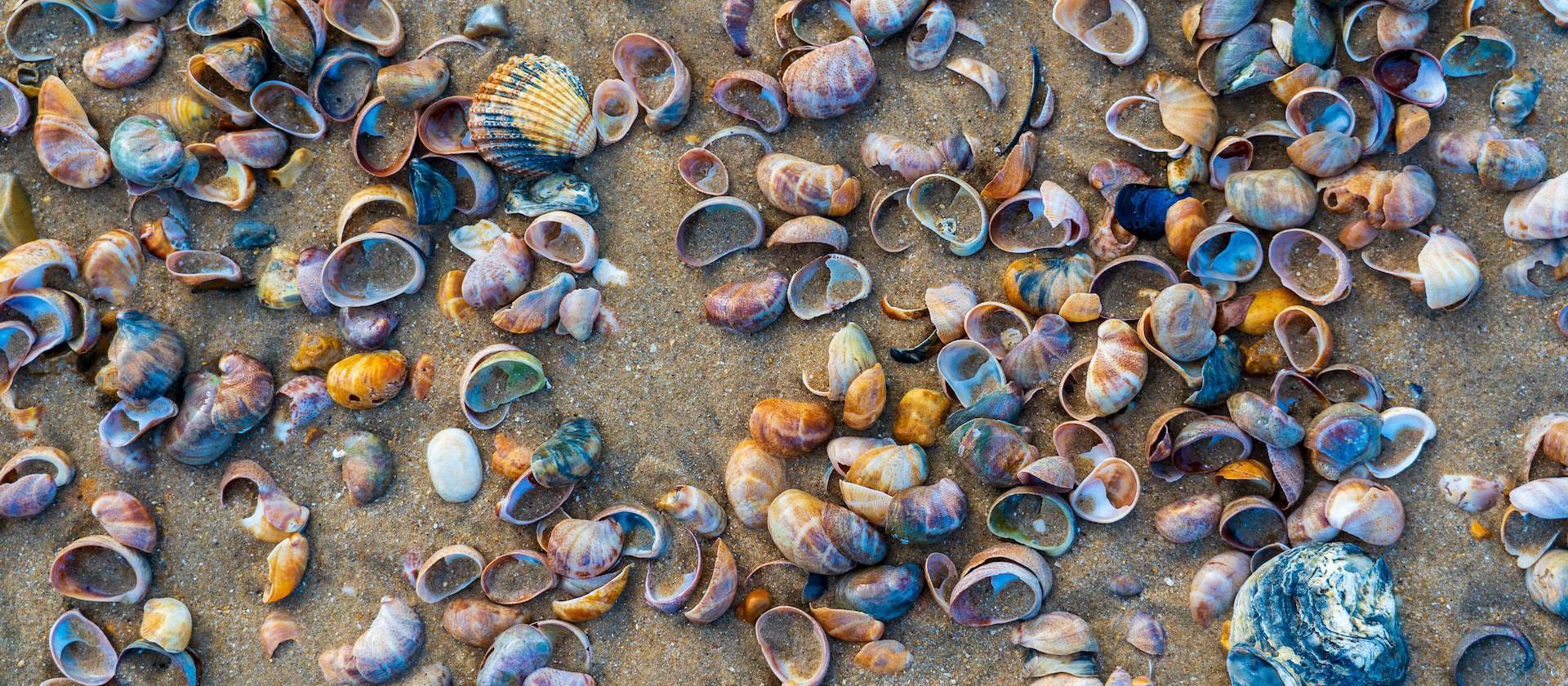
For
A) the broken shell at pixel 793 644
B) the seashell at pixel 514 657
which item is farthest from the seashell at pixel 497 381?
the broken shell at pixel 793 644

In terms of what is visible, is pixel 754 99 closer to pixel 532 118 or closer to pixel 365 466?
pixel 532 118

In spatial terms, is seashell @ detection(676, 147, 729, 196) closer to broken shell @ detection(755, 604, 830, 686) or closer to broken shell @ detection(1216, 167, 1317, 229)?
broken shell @ detection(755, 604, 830, 686)

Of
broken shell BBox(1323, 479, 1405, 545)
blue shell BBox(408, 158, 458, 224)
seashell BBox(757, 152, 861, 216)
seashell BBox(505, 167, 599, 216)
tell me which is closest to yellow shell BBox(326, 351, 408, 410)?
blue shell BBox(408, 158, 458, 224)

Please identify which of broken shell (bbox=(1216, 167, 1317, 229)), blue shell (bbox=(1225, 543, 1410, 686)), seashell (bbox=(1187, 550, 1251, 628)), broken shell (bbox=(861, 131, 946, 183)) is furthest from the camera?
broken shell (bbox=(861, 131, 946, 183))

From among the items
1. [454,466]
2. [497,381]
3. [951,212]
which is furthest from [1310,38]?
[454,466]

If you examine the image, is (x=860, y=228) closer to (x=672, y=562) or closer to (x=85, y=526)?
(x=672, y=562)

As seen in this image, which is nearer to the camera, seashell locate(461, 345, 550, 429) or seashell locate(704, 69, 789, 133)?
seashell locate(461, 345, 550, 429)

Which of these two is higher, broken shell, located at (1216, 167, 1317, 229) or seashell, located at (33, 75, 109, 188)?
broken shell, located at (1216, 167, 1317, 229)
